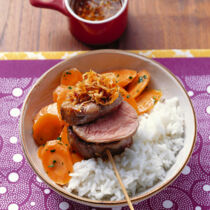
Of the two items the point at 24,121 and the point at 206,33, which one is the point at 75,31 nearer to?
the point at 24,121

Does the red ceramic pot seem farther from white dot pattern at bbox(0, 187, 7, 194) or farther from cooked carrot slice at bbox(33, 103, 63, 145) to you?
white dot pattern at bbox(0, 187, 7, 194)

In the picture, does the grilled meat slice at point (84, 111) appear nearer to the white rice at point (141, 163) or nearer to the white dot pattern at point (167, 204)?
the white rice at point (141, 163)

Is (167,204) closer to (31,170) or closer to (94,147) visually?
(94,147)

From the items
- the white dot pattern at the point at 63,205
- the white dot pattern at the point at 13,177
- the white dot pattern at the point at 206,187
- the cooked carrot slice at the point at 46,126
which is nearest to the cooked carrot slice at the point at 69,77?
the cooked carrot slice at the point at 46,126

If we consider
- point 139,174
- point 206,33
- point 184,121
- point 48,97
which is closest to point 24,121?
point 48,97

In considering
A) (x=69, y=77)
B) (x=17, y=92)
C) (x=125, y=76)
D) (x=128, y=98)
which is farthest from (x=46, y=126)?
(x=125, y=76)

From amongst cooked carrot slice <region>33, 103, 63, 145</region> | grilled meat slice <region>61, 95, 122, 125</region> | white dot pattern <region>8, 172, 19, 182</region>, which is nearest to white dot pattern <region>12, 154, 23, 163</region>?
white dot pattern <region>8, 172, 19, 182</region>
